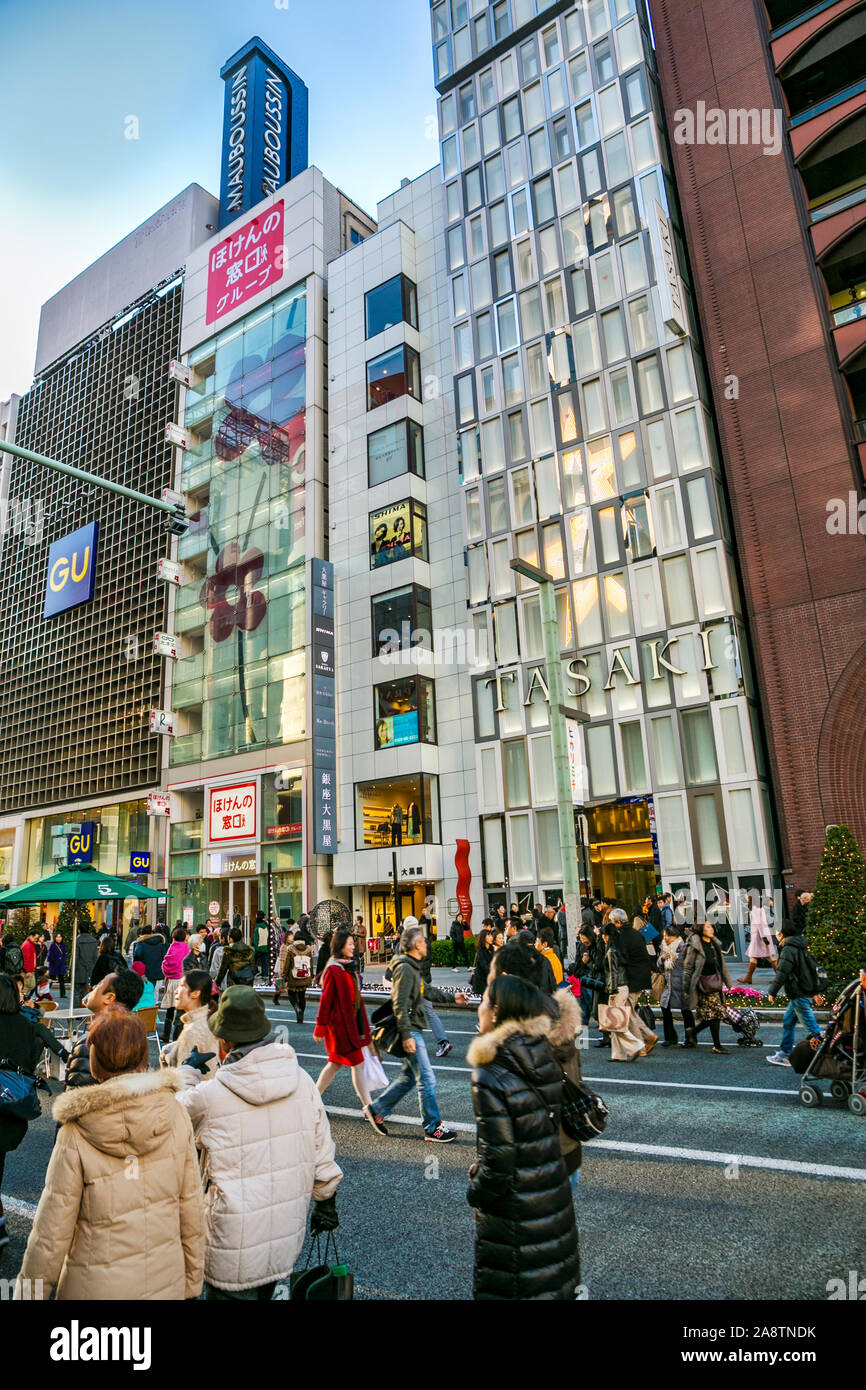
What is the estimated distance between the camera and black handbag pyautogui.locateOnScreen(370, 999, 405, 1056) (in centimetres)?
792

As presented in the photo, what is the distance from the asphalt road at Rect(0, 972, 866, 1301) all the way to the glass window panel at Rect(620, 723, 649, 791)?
745 inches

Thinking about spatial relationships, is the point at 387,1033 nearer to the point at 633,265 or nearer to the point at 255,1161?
the point at 255,1161

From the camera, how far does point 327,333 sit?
1663 inches

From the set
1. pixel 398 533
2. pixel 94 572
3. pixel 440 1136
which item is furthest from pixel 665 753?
pixel 94 572

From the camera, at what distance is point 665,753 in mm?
27672

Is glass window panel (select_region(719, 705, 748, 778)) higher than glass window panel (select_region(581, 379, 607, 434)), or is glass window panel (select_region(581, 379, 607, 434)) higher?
glass window panel (select_region(581, 379, 607, 434))

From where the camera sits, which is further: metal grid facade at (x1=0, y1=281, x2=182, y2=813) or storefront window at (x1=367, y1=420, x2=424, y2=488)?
metal grid facade at (x1=0, y1=281, x2=182, y2=813)

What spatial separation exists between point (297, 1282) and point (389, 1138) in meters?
5.17

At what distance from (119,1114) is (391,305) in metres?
41.4

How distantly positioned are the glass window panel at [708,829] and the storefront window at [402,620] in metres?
13.6

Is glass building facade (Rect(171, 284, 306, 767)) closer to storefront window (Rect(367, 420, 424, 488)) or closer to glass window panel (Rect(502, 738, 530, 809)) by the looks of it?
storefront window (Rect(367, 420, 424, 488))

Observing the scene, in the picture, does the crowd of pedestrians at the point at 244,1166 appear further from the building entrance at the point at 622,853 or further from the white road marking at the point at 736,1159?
the building entrance at the point at 622,853

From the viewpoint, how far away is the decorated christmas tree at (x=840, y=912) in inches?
596

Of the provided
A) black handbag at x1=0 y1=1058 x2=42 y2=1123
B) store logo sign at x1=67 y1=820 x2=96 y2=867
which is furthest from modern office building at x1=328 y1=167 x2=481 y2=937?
black handbag at x1=0 y1=1058 x2=42 y2=1123
